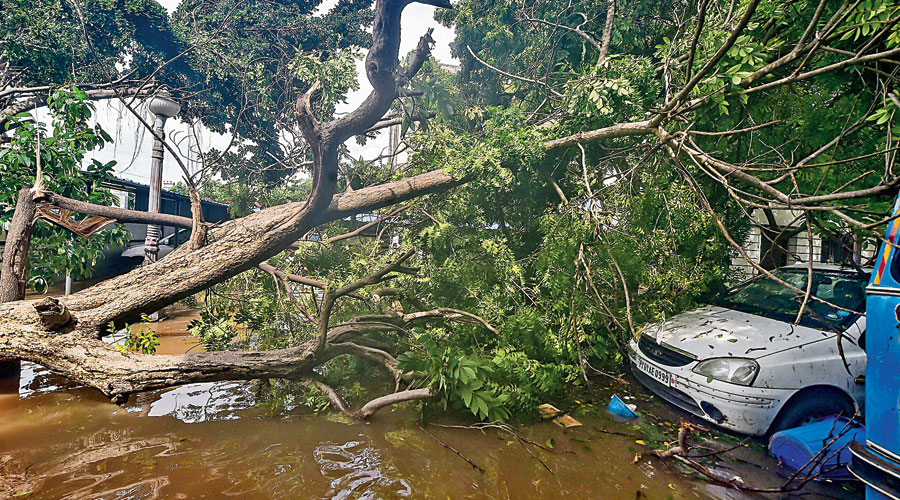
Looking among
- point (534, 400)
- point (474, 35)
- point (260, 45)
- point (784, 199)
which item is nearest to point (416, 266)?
point (534, 400)

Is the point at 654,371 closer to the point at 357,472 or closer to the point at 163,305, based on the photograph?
the point at 357,472

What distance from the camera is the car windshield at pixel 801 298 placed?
4.21 meters

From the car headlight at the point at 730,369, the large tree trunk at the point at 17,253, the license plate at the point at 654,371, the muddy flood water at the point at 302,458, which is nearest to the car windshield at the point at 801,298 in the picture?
the car headlight at the point at 730,369

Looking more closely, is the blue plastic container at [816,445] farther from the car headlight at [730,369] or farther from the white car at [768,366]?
Answer: the car headlight at [730,369]

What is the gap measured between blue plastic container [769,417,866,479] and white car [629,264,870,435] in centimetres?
26

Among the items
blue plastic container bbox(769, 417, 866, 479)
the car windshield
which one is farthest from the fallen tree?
the car windshield

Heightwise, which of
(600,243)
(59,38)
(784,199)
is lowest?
(600,243)

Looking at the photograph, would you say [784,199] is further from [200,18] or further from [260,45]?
[200,18]

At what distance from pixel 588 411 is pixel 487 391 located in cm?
147

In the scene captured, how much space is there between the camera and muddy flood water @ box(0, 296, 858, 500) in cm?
311

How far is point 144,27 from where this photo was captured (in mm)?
9797

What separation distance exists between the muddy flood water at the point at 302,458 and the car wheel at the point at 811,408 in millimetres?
398

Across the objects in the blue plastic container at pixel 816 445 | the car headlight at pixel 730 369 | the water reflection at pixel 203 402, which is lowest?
the water reflection at pixel 203 402

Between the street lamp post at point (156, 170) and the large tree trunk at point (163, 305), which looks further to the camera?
the street lamp post at point (156, 170)
